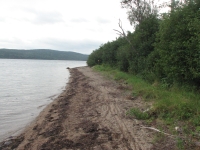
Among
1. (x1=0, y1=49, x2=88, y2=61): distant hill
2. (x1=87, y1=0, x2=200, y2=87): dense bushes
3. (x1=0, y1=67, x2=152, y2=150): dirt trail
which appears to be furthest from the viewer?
(x1=0, y1=49, x2=88, y2=61): distant hill

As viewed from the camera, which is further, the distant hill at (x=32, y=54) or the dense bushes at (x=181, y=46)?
the distant hill at (x=32, y=54)

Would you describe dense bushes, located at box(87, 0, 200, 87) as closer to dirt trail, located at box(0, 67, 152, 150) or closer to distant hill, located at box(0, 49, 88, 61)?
dirt trail, located at box(0, 67, 152, 150)

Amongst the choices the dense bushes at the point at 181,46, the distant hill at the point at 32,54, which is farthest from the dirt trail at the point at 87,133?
the distant hill at the point at 32,54

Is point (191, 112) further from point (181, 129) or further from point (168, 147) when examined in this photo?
point (168, 147)

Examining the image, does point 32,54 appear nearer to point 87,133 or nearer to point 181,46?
point 181,46

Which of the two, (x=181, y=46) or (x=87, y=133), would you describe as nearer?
(x=87, y=133)

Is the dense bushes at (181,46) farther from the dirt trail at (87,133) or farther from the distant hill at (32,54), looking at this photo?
the distant hill at (32,54)

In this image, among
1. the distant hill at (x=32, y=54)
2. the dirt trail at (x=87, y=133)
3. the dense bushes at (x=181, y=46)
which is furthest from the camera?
the distant hill at (x=32, y=54)

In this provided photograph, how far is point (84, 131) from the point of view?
6.18 m

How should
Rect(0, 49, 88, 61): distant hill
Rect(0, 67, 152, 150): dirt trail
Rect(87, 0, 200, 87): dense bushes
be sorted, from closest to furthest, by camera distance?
Rect(0, 67, 152, 150): dirt trail < Rect(87, 0, 200, 87): dense bushes < Rect(0, 49, 88, 61): distant hill

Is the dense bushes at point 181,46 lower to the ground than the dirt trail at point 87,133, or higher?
higher

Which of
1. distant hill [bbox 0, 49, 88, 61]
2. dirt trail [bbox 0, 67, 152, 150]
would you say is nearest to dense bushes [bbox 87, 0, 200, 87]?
dirt trail [bbox 0, 67, 152, 150]

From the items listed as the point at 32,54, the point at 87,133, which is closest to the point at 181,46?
the point at 87,133

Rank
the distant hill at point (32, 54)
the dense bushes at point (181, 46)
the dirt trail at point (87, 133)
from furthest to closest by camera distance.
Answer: the distant hill at point (32, 54)
the dense bushes at point (181, 46)
the dirt trail at point (87, 133)
